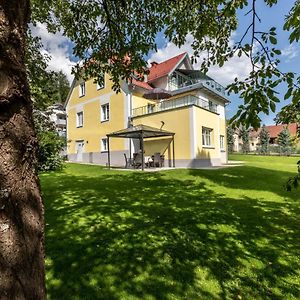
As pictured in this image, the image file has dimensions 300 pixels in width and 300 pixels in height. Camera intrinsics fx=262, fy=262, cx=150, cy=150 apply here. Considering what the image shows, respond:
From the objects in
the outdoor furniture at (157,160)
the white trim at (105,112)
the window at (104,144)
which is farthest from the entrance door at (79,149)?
the outdoor furniture at (157,160)

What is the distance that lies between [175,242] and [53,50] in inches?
529

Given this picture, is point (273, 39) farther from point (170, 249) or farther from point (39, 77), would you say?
point (39, 77)

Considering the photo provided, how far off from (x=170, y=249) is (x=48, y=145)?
13.9 meters

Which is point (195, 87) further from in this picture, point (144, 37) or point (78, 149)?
point (144, 37)

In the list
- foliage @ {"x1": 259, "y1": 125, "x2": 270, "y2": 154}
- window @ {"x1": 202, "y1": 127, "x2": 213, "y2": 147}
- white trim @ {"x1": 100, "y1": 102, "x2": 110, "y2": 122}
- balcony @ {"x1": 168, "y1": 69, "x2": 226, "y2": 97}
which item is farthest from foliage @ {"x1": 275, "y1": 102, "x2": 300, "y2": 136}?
foliage @ {"x1": 259, "y1": 125, "x2": 270, "y2": 154}

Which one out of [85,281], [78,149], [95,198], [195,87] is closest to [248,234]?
[85,281]

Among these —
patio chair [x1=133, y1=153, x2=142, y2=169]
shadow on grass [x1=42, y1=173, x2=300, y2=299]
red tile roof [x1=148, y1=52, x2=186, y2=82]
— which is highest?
red tile roof [x1=148, y1=52, x2=186, y2=82]

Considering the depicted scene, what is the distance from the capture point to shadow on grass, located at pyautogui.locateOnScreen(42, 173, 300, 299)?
323cm

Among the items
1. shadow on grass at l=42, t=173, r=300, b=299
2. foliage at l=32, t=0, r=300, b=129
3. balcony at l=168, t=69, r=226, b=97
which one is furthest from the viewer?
balcony at l=168, t=69, r=226, b=97

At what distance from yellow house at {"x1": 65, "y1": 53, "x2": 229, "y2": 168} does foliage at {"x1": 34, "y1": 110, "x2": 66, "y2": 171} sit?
3.79 meters

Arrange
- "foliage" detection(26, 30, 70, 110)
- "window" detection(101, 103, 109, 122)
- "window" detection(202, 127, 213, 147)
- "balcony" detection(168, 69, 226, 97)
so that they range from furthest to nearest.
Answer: "balcony" detection(168, 69, 226, 97) < "window" detection(101, 103, 109, 122) < "window" detection(202, 127, 213, 147) < "foliage" detection(26, 30, 70, 110)

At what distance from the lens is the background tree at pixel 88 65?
1.30 meters

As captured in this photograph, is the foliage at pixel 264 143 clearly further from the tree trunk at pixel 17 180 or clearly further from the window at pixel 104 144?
the tree trunk at pixel 17 180

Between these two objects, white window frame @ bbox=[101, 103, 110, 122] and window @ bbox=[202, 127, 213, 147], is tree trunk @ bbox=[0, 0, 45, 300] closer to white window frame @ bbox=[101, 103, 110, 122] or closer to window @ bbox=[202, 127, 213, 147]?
window @ bbox=[202, 127, 213, 147]
